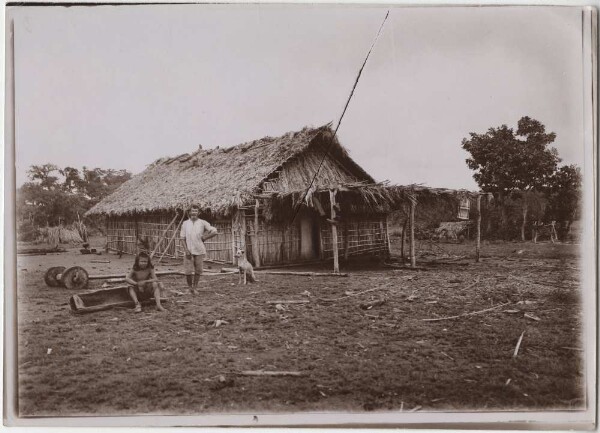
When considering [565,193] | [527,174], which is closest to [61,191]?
[527,174]

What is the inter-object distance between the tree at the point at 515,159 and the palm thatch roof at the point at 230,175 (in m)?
1.15

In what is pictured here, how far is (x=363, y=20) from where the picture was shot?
3.58m

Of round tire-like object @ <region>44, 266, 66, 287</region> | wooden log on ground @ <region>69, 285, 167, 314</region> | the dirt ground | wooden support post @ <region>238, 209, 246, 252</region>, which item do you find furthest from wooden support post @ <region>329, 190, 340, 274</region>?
round tire-like object @ <region>44, 266, 66, 287</region>

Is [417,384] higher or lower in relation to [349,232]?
lower

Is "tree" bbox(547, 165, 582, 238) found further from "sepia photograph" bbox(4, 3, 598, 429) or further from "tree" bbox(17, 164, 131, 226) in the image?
"tree" bbox(17, 164, 131, 226)

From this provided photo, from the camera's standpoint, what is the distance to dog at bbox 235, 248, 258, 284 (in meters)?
4.13

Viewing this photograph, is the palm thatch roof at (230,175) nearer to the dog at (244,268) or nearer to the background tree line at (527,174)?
the dog at (244,268)

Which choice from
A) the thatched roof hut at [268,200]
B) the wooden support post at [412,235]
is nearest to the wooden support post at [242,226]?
the thatched roof hut at [268,200]

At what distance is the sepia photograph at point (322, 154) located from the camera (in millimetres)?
3215

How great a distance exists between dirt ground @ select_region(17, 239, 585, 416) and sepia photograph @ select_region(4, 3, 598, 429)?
0.7 inches

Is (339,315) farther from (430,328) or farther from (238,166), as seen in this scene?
(238,166)

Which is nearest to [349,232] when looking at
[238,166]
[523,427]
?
[238,166]

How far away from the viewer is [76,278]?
3488 mm

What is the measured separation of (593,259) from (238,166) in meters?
3.55
